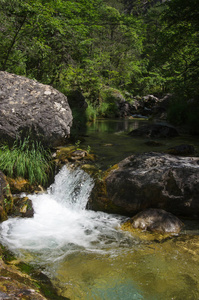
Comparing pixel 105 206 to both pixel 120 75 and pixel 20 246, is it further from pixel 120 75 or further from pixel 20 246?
pixel 120 75

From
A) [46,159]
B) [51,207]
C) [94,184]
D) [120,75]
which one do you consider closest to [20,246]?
[51,207]

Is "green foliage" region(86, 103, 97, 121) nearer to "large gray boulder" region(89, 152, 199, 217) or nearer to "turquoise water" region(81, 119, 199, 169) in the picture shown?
"turquoise water" region(81, 119, 199, 169)

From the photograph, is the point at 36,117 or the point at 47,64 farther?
the point at 47,64

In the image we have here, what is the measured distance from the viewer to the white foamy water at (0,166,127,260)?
3949mm

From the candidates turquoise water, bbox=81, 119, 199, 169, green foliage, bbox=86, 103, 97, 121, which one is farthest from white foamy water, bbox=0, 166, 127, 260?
green foliage, bbox=86, 103, 97, 121

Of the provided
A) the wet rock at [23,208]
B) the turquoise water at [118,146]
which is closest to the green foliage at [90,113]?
the turquoise water at [118,146]

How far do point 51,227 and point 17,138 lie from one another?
8.63ft

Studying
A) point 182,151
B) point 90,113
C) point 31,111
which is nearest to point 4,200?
point 31,111

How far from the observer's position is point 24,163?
19.3 feet

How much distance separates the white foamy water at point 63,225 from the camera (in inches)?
155

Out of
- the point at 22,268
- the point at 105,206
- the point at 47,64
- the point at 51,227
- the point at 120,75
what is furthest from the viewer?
the point at 120,75

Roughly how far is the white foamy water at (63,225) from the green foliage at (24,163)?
403 millimetres

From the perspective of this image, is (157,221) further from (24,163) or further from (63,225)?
(24,163)

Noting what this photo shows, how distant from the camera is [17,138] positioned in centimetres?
633
